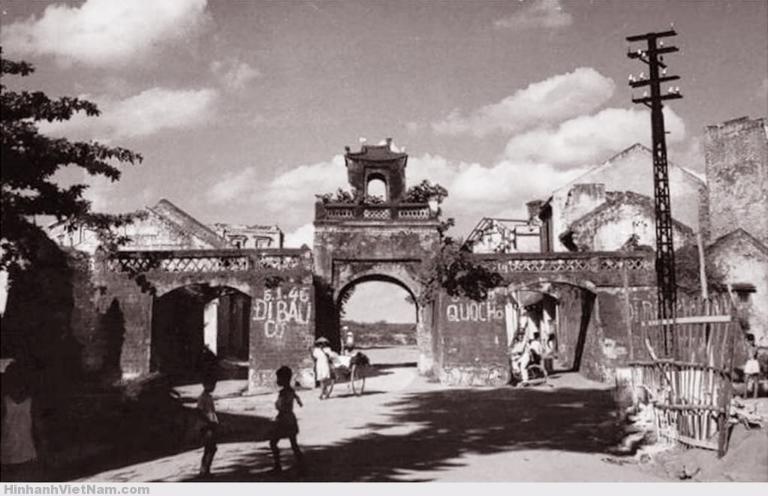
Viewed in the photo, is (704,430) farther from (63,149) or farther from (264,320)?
(264,320)

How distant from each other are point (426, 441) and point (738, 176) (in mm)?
19534

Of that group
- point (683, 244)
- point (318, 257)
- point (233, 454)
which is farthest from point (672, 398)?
point (683, 244)

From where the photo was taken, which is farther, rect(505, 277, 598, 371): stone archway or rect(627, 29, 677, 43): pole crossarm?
rect(505, 277, 598, 371): stone archway

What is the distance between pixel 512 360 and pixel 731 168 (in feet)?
42.8

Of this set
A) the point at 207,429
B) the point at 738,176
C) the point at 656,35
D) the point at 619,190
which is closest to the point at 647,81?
the point at 656,35

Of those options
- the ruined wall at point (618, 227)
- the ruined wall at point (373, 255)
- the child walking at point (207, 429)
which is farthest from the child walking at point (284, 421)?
the ruined wall at point (618, 227)

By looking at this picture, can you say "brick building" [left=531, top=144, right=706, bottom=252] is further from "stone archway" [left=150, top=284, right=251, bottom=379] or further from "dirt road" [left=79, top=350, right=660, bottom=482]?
"stone archway" [left=150, top=284, right=251, bottom=379]

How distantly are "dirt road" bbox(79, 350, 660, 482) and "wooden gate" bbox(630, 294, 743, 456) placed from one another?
0.85 m

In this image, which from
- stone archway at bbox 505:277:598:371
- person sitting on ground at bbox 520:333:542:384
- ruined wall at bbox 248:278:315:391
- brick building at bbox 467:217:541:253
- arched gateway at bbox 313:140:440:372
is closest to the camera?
→ ruined wall at bbox 248:278:315:391

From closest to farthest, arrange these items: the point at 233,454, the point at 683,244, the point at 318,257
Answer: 1. the point at 233,454
2. the point at 318,257
3. the point at 683,244

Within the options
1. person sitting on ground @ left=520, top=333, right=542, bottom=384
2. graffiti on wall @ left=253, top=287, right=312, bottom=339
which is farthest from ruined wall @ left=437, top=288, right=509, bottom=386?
graffiti on wall @ left=253, top=287, right=312, bottom=339

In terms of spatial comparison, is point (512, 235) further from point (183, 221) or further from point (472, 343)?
point (472, 343)

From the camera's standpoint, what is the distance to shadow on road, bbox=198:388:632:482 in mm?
7035

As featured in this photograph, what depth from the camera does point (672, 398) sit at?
7.78m
